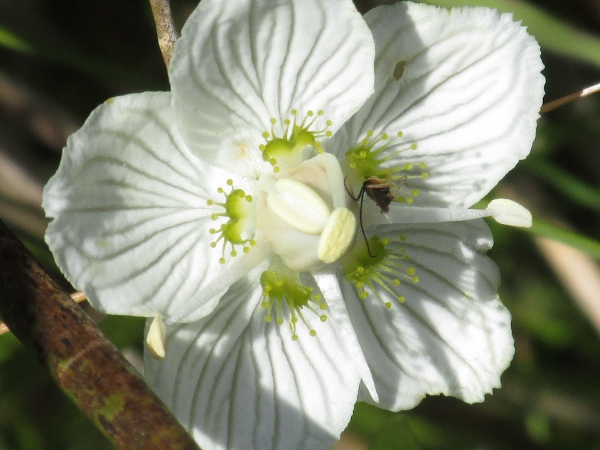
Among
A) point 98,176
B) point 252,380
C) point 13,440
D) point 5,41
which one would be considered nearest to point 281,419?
point 252,380

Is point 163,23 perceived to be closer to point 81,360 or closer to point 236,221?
point 236,221

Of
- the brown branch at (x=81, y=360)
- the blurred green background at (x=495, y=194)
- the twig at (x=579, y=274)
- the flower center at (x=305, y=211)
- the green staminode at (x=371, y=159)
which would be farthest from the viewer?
the twig at (x=579, y=274)

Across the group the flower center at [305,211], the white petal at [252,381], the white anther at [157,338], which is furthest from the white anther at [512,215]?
the white anther at [157,338]

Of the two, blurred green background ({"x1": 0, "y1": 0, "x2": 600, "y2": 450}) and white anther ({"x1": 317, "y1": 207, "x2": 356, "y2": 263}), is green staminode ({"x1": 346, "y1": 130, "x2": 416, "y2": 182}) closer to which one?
white anther ({"x1": 317, "y1": 207, "x2": 356, "y2": 263})

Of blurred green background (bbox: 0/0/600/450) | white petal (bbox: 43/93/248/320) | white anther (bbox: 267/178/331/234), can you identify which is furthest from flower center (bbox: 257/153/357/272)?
blurred green background (bbox: 0/0/600/450)

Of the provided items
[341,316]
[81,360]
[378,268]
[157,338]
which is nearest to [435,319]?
[378,268]

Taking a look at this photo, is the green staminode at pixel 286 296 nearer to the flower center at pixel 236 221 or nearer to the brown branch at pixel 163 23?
the flower center at pixel 236 221

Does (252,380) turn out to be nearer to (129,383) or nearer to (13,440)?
(129,383)
